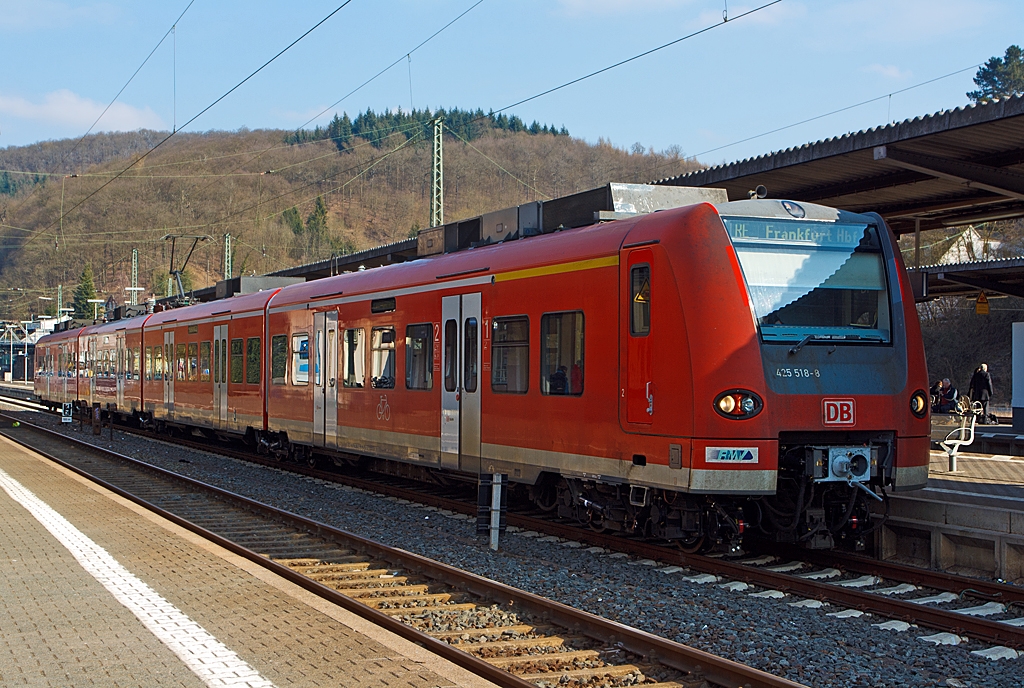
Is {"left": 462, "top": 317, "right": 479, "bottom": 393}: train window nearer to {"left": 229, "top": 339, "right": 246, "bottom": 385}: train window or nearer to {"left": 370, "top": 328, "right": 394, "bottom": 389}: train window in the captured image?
{"left": 370, "top": 328, "right": 394, "bottom": 389}: train window

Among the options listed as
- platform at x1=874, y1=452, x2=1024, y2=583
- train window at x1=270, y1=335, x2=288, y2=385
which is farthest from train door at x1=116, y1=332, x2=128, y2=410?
platform at x1=874, y1=452, x2=1024, y2=583

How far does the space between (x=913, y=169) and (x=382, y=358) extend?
296 inches

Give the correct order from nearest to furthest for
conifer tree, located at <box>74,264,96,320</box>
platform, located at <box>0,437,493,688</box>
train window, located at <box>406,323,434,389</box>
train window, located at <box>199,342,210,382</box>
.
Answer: platform, located at <box>0,437,493,688</box>, train window, located at <box>406,323,434,389</box>, train window, located at <box>199,342,210,382</box>, conifer tree, located at <box>74,264,96,320</box>

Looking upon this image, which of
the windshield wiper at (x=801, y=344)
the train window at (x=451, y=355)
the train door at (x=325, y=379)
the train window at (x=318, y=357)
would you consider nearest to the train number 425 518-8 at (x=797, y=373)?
the windshield wiper at (x=801, y=344)

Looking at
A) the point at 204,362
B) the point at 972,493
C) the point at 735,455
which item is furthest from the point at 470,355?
the point at 204,362

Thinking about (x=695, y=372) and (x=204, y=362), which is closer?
(x=695, y=372)

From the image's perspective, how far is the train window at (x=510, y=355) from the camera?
11242mm

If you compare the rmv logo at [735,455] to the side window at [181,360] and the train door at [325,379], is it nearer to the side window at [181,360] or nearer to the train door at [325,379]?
the train door at [325,379]

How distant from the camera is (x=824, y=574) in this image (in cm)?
915

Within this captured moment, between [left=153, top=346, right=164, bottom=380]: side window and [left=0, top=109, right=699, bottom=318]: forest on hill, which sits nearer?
[left=153, top=346, right=164, bottom=380]: side window

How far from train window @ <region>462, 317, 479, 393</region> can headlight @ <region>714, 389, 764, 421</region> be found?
4.14 metres

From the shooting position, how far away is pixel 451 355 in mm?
12742

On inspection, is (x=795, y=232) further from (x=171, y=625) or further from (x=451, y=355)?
(x=171, y=625)

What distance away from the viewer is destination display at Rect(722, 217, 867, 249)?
925 centimetres
